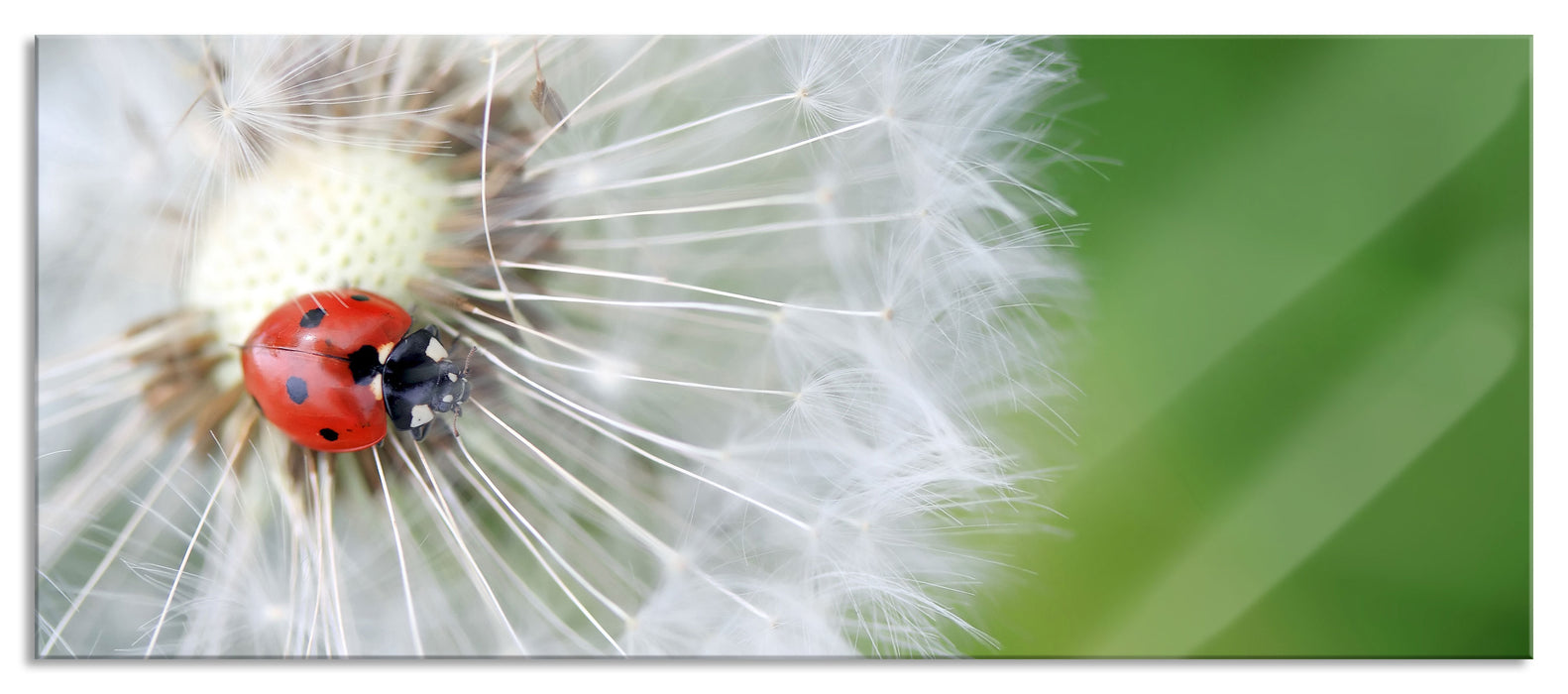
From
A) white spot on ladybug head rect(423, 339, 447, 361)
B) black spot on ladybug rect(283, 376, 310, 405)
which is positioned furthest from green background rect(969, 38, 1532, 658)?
black spot on ladybug rect(283, 376, 310, 405)

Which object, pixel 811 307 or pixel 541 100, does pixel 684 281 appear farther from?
pixel 541 100

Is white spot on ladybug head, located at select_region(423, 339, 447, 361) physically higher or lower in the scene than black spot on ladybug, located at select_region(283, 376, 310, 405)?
higher

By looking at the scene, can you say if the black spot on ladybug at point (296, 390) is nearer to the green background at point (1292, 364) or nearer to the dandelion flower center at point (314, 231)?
the dandelion flower center at point (314, 231)

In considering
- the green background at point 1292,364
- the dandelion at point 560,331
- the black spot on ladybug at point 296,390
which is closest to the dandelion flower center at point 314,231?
the dandelion at point 560,331

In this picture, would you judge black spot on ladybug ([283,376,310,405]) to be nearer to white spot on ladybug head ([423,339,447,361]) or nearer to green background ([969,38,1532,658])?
white spot on ladybug head ([423,339,447,361])

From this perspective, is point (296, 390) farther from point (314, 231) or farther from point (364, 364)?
point (314, 231)
